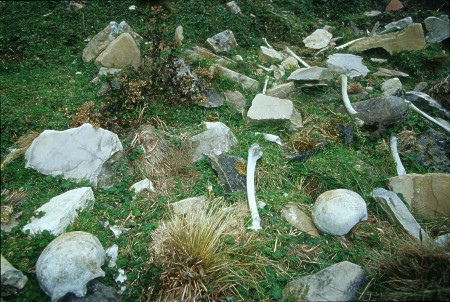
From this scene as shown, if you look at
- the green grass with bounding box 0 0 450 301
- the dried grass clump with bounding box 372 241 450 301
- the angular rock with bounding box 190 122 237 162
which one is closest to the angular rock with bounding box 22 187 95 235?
the green grass with bounding box 0 0 450 301

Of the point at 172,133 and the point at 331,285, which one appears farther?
the point at 172,133

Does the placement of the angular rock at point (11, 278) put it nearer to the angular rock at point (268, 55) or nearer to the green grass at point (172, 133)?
the green grass at point (172, 133)

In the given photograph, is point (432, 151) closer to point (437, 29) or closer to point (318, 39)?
point (318, 39)

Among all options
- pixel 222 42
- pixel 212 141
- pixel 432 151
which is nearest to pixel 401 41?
pixel 432 151

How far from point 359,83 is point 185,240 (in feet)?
14.5

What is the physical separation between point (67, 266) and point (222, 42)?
5.08 m

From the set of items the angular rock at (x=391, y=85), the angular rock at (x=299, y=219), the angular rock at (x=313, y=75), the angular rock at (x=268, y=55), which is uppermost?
the angular rock at (x=313, y=75)

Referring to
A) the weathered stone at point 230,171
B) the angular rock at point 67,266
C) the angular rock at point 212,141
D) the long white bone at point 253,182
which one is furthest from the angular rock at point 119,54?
the angular rock at point 67,266

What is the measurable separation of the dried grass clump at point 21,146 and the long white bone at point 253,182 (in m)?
2.40

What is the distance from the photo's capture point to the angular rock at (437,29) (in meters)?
7.68

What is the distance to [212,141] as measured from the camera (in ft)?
13.8

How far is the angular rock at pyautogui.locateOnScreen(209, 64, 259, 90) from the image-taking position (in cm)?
550

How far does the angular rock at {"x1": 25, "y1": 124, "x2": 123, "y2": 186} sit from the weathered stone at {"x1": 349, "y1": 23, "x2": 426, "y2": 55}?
5956 millimetres

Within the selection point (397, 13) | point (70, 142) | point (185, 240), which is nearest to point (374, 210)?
point (185, 240)
